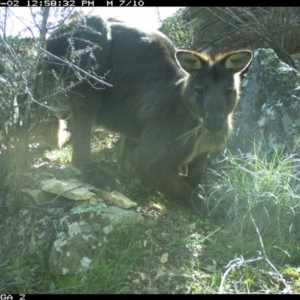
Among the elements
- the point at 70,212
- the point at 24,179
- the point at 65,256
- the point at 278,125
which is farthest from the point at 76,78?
the point at 278,125

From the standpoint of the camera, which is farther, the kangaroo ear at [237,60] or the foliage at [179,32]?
the foliage at [179,32]

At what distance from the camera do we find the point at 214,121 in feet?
16.4

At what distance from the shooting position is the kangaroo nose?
501 centimetres

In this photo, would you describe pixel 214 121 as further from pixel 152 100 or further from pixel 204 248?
pixel 204 248

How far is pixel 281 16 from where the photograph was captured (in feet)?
24.3

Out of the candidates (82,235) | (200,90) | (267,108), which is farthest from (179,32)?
(82,235)

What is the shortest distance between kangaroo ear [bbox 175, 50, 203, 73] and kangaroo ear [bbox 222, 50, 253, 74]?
0.31 m

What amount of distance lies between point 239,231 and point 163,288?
1.21m

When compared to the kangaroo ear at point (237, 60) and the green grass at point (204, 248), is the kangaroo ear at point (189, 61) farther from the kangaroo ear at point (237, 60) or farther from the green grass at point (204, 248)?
the green grass at point (204, 248)

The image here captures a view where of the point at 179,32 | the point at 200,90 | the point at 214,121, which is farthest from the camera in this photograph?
the point at 179,32

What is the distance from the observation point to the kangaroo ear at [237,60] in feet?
17.3

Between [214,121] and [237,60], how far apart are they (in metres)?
0.87

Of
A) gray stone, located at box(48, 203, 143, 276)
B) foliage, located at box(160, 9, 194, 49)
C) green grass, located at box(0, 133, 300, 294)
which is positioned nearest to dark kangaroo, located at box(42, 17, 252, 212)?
green grass, located at box(0, 133, 300, 294)

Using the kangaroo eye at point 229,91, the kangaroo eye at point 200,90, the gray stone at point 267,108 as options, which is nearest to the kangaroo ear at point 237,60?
the kangaroo eye at point 229,91
